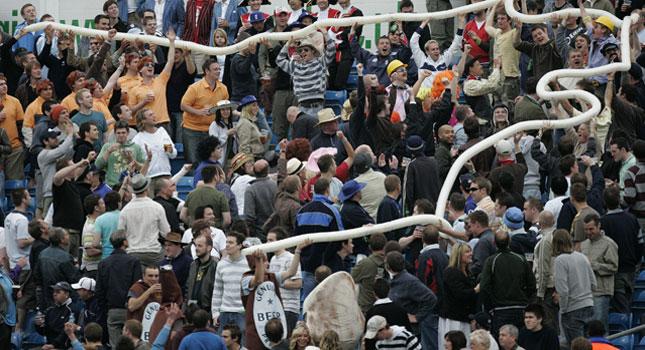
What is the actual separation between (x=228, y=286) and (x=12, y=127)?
7.53 metres

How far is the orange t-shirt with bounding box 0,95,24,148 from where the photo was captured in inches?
1202

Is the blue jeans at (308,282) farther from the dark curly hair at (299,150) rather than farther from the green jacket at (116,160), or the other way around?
the green jacket at (116,160)

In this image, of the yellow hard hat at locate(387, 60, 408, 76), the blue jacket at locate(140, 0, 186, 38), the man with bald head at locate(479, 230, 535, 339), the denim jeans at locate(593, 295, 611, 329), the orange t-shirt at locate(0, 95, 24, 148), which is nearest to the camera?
the man with bald head at locate(479, 230, 535, 339)

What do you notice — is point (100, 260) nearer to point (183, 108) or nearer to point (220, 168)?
point (220, 168)

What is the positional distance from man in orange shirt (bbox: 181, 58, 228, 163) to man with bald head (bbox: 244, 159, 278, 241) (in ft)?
12.0

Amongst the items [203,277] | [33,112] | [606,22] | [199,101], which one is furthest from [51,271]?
[606,22]

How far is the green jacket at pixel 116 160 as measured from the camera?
1109 inches

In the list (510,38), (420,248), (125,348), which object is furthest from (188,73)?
(125,348)

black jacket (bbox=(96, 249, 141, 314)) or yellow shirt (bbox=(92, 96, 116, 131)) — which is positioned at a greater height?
yellow shirt (bbox=(92, 96, 116, 131))

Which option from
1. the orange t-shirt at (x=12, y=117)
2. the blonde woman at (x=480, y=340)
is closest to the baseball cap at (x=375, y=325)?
the blonde woman at (x=480, y=340)

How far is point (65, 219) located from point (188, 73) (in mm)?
4765

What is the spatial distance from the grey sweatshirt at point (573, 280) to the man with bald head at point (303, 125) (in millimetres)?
5887

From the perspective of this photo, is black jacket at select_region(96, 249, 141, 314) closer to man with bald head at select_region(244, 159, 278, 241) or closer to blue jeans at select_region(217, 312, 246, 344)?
blue jeans at select_region(217, 312, 246, 344)

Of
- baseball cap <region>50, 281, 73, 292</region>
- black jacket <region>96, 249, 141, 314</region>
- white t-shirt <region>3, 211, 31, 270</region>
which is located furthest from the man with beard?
white t-shirt <region>3, 211, 31, 270</region>
